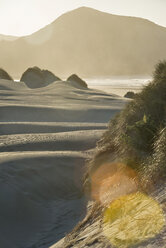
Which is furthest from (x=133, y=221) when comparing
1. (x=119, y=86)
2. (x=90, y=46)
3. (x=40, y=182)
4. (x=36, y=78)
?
(x=90, y=46)

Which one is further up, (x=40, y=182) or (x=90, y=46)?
(x=90, y=46)

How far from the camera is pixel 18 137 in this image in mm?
12773

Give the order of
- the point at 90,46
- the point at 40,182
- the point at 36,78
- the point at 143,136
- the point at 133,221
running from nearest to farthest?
1. the point at 133,221
2. the point at 143,136
3. the point at 40,182
4. the point at 36,78
5. the point at 90,46

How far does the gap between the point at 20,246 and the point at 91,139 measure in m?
6.06

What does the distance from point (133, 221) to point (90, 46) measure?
16125 centimetres

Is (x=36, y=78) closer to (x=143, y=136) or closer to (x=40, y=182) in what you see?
(x=40, y=182)

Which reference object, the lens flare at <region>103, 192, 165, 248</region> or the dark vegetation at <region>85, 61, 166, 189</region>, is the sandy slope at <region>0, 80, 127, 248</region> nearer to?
the dark vegetation at <region>85, 61, 166, 189</region>

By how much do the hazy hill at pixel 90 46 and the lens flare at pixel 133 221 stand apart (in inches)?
4919

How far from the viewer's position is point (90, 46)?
16250cm

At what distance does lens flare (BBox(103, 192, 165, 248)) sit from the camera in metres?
3.66

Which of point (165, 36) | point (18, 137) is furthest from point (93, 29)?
point (18, 137)

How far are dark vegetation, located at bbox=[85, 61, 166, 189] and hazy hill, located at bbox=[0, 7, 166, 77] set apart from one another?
122 metres

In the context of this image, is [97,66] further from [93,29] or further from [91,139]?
[91,139]

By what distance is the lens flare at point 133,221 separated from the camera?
3660mm
